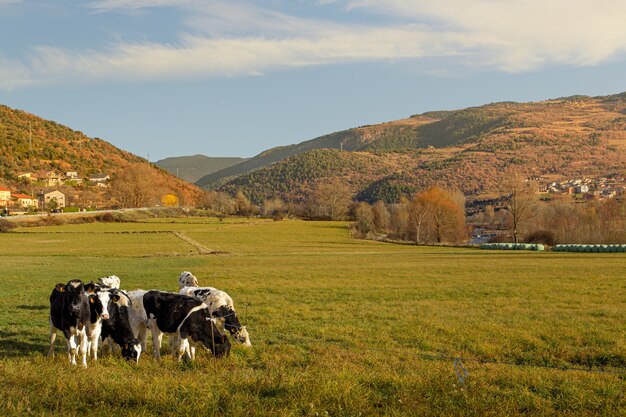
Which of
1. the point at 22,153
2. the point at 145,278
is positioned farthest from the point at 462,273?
the point at 22,153

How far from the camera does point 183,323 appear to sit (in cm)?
1231

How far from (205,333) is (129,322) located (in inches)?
70.6

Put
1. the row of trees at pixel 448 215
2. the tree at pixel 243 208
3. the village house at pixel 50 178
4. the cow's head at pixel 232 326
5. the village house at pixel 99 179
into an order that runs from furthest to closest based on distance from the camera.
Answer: the village house at pixel 99 179
the tree at pixel 243 208
the village house at pixel 50 178
the row of trees at pixel 448 215
the cow's head at pixel 232 326

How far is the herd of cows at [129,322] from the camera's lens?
11805 mm

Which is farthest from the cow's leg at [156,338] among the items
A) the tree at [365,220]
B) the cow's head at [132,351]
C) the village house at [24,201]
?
the village house at [24,201]

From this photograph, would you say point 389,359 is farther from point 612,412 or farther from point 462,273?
point 462,273

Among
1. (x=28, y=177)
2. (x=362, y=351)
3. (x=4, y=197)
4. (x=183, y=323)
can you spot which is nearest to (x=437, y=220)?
(x=4, y=197)

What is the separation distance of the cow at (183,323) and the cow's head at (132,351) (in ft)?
1.24

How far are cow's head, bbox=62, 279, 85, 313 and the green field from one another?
110cm

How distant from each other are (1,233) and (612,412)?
77.6m

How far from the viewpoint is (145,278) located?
102 ft

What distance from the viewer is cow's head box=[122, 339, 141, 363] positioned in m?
12.1

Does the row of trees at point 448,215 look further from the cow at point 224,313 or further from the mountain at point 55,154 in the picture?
the cow at point 224,313

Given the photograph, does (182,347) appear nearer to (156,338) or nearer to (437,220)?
(156,338)
